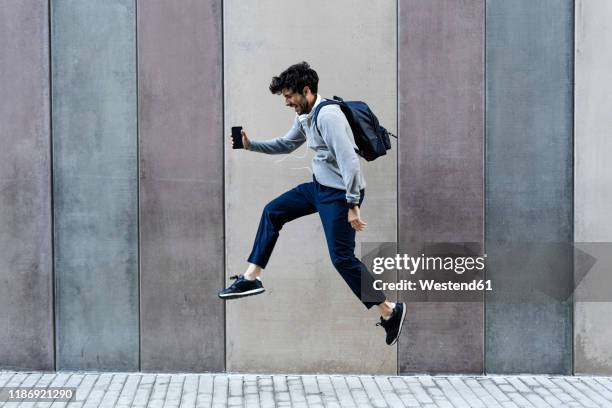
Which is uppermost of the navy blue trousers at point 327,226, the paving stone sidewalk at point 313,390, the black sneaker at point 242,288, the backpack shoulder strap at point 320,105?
the backpack shoulder strap at point 320,105

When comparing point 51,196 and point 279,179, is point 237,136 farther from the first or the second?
point 51,196

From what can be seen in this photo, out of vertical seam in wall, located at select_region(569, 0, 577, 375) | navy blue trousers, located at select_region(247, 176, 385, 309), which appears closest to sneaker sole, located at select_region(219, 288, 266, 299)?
navy blue trousers, located at select_region(247, 176, 385, 309)

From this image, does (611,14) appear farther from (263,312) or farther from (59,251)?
(59,251)

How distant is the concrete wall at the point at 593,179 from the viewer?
24.8 feet

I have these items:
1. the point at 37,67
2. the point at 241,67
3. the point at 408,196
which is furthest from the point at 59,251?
the point at 408,196

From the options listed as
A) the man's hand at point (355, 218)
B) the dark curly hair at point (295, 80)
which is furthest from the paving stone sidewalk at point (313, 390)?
the dark curly hair at point (295, 80)

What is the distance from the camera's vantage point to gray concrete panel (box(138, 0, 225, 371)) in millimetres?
7617

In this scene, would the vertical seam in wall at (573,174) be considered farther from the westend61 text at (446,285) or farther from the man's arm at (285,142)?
the man's arm at (285,142)

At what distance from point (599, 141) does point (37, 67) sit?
4.91 m

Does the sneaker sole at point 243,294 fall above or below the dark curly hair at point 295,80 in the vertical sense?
below

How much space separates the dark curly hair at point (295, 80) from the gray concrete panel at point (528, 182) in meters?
1.76

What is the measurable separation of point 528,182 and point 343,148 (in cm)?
204

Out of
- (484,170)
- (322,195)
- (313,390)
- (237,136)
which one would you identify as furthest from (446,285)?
(237,136)

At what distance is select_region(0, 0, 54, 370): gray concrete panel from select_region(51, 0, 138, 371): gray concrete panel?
0.09m
